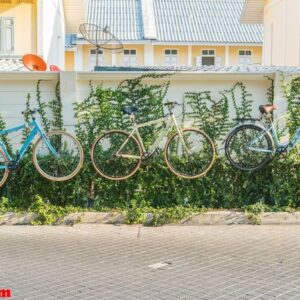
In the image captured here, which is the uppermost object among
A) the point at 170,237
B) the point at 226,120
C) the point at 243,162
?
the point at 226,120

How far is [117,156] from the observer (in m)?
9.57

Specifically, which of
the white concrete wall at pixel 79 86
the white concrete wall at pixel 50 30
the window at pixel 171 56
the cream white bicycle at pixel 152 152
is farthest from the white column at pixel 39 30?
the window at pixel 171 56

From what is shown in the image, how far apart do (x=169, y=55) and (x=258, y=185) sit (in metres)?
29.7

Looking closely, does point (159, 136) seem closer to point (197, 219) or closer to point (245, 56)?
point (197, 219)

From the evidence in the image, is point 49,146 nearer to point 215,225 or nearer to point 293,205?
point 215,225

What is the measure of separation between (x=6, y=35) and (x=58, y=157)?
1184cm

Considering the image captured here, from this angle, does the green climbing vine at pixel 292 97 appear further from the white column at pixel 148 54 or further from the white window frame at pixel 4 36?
the white column at pixel 148 54

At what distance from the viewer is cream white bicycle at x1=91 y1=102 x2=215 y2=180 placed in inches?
376

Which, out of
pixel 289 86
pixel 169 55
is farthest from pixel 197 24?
pixel 289 86

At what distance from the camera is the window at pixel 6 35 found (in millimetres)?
20172

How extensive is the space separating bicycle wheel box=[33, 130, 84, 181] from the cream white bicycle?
1.13 ft

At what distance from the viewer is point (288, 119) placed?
1012cm

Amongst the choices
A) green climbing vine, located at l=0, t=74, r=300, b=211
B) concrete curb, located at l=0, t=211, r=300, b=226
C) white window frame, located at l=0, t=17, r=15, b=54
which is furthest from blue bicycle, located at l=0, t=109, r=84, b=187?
white window frame, located at l=0, t=17, r=15, b=54

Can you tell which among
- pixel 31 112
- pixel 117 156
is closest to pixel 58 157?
pixel 31 112
